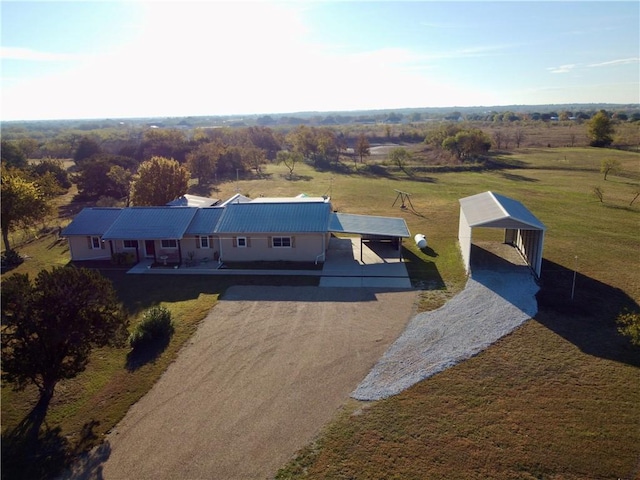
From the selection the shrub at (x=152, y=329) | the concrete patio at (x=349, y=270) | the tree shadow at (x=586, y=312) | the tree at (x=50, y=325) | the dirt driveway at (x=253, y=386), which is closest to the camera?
the dirt driveway at (x=253, y=386)

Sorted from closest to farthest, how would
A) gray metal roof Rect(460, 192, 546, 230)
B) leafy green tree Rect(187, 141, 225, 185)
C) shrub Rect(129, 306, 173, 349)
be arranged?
shrub Rect(129, 306, 173, 349) → gray metal roof Rect(460, 192, 546, 230) → leafy green tree Rect(187, 141, 225, 185)

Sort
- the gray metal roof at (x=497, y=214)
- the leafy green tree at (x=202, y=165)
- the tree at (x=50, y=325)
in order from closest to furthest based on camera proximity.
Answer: the tree at (x=50, y=325)
the gray metal roof at (x=497, y=214)
the leafy green tree at (x=202, y=165)

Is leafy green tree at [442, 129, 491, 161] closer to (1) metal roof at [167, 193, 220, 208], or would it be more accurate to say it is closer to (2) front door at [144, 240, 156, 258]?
(1) metal roof at [167, 193, 220, 208]

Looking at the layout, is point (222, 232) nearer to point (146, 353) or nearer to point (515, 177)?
point (146, 353)

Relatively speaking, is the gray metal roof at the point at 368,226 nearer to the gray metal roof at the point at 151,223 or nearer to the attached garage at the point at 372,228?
the attached garage at the point at 372,228

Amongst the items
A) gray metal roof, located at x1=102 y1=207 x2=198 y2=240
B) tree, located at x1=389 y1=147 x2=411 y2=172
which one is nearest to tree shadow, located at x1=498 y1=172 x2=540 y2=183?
tree, located at x1=389 y1=147 x2=411 y2=172

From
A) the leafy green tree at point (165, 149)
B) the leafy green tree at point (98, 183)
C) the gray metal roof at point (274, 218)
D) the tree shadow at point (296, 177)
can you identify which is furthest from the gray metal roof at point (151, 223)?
the leafy green tree at point (165, 149)

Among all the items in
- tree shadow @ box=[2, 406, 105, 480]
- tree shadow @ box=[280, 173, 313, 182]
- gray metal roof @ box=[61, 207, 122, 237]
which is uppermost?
gray metal roof @ box=[61, 207, 122, 237]

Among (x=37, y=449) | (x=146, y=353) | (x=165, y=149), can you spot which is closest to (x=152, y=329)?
(x=146, y=353)
